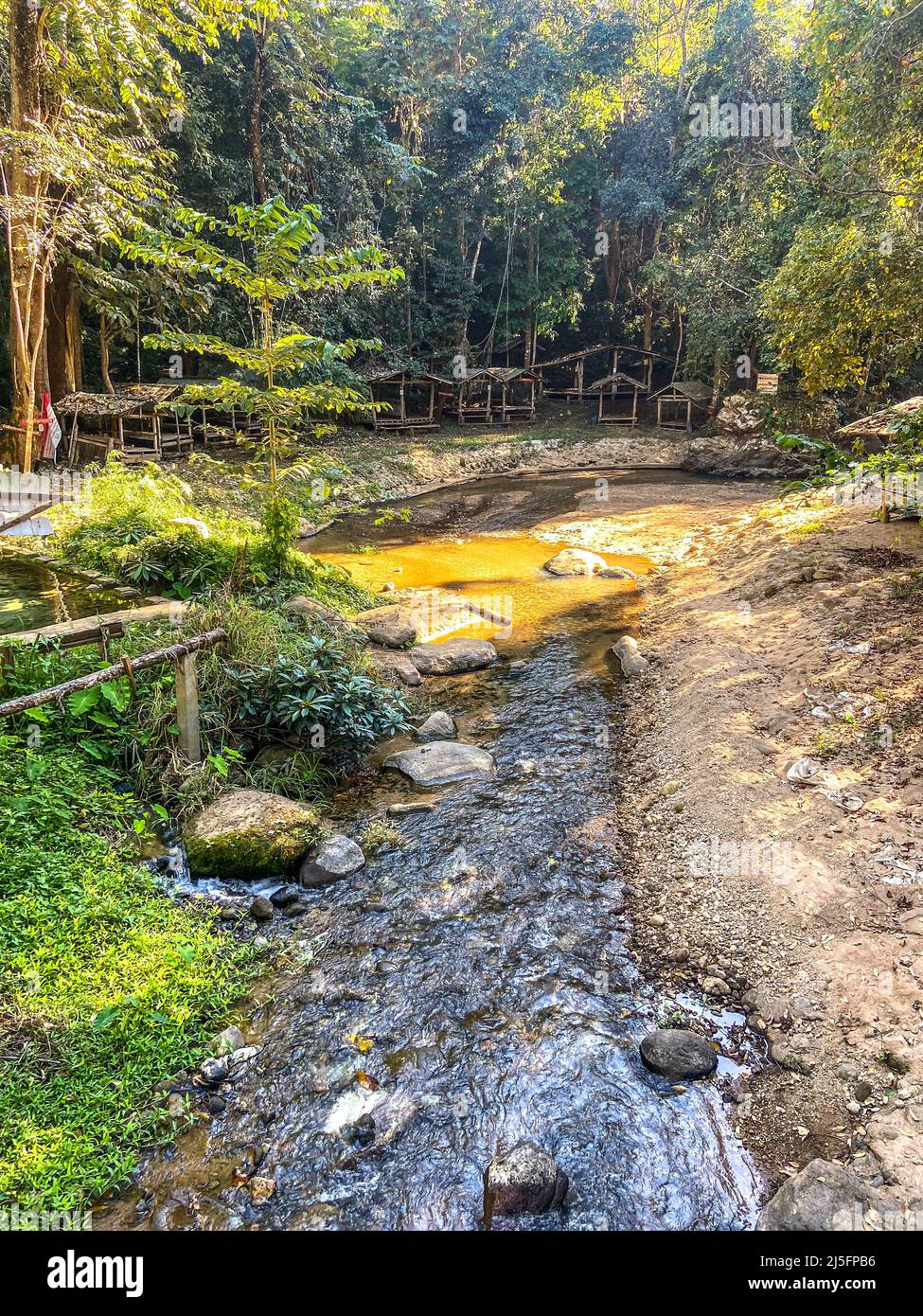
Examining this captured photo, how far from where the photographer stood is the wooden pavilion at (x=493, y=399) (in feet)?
93.6

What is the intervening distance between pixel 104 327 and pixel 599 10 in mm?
31029

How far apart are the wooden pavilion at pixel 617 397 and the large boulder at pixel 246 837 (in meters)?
27.3

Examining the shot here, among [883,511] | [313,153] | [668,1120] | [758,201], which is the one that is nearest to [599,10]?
→ [758,201]

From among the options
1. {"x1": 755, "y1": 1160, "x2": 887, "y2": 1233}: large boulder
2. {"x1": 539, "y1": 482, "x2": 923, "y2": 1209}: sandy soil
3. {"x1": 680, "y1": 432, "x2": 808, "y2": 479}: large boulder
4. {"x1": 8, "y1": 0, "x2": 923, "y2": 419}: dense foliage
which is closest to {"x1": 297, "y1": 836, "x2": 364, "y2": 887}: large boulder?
{"x1": 539, "y1": 482, "x2": 923, "y2": 1209}: sandy soil

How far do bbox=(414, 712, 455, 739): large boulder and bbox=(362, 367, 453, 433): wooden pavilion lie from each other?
62.3 ft

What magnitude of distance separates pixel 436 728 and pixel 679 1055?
13.9 ft

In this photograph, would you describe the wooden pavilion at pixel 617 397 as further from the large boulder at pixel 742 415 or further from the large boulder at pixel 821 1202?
the large boulder at pixel 821 1202

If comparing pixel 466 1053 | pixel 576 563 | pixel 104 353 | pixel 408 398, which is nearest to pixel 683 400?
pixel 408 398

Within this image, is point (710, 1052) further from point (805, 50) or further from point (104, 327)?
point (104, 327)

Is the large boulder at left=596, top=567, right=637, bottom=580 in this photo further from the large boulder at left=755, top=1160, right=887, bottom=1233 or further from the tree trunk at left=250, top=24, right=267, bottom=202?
the tree trunk at left=250, top=24, right=267, bottom=202

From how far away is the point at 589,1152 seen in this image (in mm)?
3488

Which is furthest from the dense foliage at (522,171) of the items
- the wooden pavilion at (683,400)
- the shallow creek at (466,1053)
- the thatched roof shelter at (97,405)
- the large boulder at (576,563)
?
the shallow creek at (466,1053)

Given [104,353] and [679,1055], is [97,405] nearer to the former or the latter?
[104,353]

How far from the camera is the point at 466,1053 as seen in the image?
4.04 m
